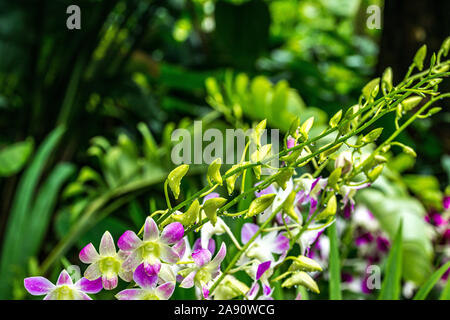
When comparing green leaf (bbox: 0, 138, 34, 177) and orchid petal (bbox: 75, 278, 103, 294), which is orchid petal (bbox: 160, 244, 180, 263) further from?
green leaf (bbox: 0, 138, 34, 177)

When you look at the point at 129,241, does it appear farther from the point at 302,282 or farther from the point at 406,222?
the point at 406,222

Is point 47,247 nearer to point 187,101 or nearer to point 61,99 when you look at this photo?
point 61,99

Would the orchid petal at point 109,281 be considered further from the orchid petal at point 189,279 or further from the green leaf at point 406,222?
the green leaf at point 406,222

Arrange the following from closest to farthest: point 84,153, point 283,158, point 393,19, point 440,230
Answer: point 283,158 < point 440,230 < point 393,19 < point 84,153

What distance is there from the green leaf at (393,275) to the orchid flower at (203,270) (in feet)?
0.75

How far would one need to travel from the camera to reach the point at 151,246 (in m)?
0.20

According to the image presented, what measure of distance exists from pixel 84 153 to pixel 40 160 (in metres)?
0.44

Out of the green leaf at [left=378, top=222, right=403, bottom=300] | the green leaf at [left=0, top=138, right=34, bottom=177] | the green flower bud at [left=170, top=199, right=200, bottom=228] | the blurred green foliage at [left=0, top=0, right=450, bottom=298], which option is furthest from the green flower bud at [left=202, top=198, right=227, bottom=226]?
the green leaf at [left=0, top=138, right=34, bottom=177]

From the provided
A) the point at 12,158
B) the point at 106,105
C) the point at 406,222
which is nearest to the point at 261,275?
the point at 406,222

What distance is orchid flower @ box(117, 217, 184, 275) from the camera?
20cm

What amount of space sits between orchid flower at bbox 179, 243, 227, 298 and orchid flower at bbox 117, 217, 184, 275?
0.06 ft

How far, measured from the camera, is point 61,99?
1.33 metres

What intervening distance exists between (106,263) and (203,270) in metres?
0.04
